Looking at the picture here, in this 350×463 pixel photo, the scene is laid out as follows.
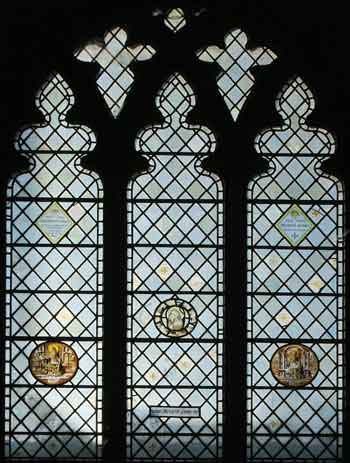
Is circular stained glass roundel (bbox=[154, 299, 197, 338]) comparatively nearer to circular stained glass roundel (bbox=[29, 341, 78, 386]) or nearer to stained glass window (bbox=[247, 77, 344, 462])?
stained glass window (bbox=[247, 77, 344, 462])

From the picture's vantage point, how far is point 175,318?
770 cm

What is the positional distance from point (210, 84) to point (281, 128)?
629 millimetres

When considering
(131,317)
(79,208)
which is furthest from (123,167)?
(131,317)

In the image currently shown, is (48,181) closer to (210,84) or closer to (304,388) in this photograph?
(210,84)

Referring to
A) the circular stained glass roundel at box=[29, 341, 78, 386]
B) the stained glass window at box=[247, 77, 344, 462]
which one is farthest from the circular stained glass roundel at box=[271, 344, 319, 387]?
the circular stained glass roundel at box=[29, 341, 78, 386]

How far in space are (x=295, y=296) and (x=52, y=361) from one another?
6.09ft

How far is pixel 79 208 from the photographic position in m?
7.78

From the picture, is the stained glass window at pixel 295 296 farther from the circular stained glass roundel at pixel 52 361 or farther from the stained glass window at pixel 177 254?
the circular stained glass roundel at pixel 52 361

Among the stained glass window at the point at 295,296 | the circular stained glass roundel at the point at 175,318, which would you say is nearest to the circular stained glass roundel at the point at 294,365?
the stained glass window at the point at 295,296

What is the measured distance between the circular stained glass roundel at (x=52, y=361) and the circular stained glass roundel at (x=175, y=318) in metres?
0.67

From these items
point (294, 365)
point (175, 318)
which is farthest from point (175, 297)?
point (294, 365)

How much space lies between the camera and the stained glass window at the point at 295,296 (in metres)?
7.61

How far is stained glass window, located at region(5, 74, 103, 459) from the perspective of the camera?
298 inches

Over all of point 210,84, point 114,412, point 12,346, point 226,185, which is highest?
point 210,84
